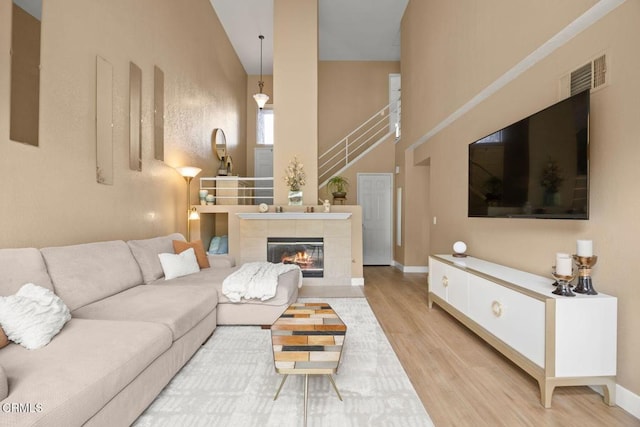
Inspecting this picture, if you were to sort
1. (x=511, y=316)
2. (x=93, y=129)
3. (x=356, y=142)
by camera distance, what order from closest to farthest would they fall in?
(x=511, y=316), (x=93, y=129), (x=356, y=142)

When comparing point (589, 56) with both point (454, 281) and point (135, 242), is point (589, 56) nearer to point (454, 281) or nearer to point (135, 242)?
point (454, 281)

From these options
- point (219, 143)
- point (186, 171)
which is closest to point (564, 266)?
point (186, 171)

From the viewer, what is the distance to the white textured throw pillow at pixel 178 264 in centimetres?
323

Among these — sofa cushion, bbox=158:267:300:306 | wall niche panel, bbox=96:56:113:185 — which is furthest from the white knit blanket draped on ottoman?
wall niche panel, bbox=96:56:113:185

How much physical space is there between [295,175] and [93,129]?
9.35 ft

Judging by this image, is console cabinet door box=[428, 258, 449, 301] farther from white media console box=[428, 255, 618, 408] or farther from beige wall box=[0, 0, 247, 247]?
beige wall box=[0, 0, 247, 247]

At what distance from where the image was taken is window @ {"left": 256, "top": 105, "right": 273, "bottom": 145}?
28.0 feet

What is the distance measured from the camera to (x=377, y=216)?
23.2 feet

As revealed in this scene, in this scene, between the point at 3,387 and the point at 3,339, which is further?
the point at 3,339

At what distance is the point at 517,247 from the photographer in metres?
2.79

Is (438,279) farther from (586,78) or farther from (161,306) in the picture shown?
(161,306)

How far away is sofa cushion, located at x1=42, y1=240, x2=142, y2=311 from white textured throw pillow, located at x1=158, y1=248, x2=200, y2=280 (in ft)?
1.02

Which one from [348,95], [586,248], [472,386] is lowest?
[472,386]

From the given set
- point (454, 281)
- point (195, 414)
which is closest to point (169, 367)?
point (195, 414)
